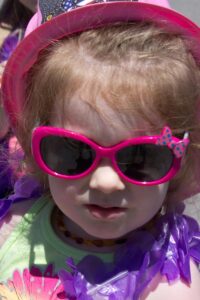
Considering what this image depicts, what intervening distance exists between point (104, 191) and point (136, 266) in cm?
29

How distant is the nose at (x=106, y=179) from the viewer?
1.30 meters

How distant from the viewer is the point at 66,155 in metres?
1.34

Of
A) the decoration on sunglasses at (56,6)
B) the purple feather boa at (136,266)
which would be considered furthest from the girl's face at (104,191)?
the decoration on sunglasses at (56,6)

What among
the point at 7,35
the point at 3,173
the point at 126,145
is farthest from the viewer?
the point at 7,35

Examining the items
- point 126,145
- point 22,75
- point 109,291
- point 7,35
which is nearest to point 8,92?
point 22,75

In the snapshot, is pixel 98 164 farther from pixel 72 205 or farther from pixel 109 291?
pixel 109 291

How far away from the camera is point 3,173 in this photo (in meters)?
1.90

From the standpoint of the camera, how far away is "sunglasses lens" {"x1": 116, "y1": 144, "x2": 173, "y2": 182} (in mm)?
1288

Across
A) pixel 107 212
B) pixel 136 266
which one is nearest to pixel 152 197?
pixel 107 212

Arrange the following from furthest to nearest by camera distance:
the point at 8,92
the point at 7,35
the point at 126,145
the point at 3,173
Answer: the point at 7,35
the point at 3,173
the point at 8,92
the point at 126,145

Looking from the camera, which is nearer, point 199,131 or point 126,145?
point 126,145

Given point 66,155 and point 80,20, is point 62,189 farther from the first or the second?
point 80,20

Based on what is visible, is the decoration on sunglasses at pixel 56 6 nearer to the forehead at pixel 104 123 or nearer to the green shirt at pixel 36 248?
the forehead at pixel 104 123

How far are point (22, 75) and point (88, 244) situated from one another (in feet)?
1.62
